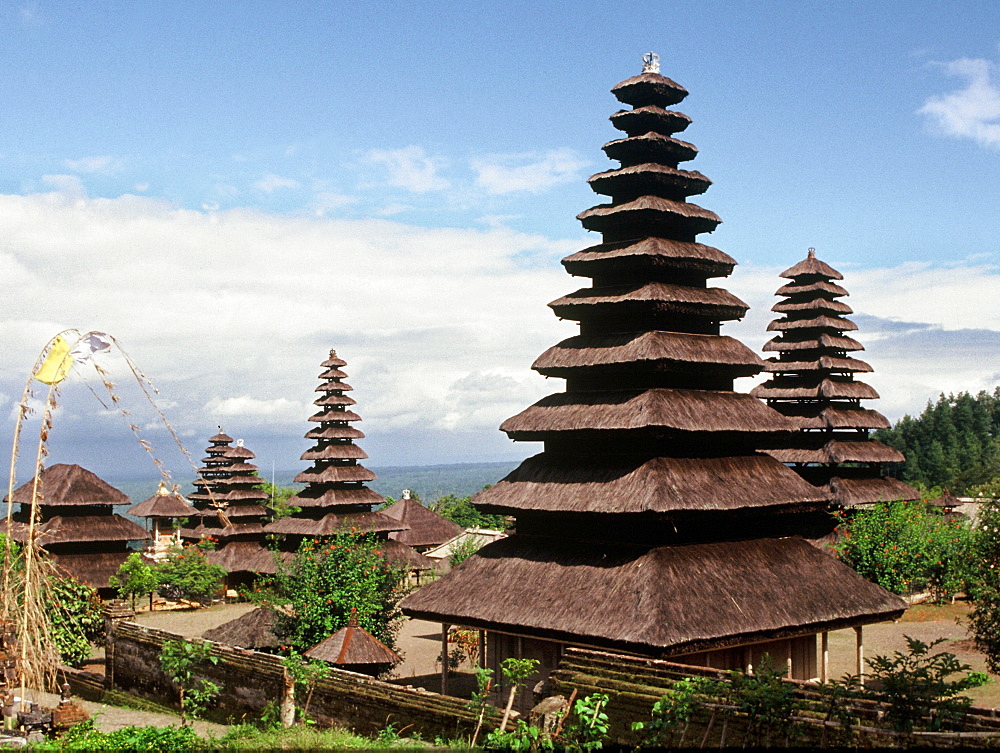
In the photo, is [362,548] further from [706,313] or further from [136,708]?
[706,313]

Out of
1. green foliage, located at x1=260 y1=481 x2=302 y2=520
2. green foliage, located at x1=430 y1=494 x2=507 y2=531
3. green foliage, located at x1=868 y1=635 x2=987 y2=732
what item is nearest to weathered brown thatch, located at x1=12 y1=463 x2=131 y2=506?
green foliage, located at x1=260 y1=481 x2=302 y2=520

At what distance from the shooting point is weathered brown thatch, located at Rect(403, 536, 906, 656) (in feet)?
57.7

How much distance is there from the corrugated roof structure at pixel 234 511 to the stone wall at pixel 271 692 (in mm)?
21985

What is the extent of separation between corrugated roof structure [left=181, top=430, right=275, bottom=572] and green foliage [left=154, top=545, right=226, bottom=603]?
2.24m

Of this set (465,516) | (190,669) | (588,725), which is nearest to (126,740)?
(588,725)

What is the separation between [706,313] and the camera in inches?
889

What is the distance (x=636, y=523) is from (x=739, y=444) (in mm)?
3556

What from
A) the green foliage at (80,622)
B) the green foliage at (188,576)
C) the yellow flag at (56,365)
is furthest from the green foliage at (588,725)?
the green foliage at (188,576)

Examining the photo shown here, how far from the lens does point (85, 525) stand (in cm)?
4131

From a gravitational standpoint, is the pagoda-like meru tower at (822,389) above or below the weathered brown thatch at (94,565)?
above

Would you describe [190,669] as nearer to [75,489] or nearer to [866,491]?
[75,489]

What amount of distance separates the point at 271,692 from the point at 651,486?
8.90 metres

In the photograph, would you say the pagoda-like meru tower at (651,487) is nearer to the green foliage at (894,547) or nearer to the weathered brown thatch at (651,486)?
the weathered brown thatch at (651,486)

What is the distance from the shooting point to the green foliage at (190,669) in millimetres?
20547
